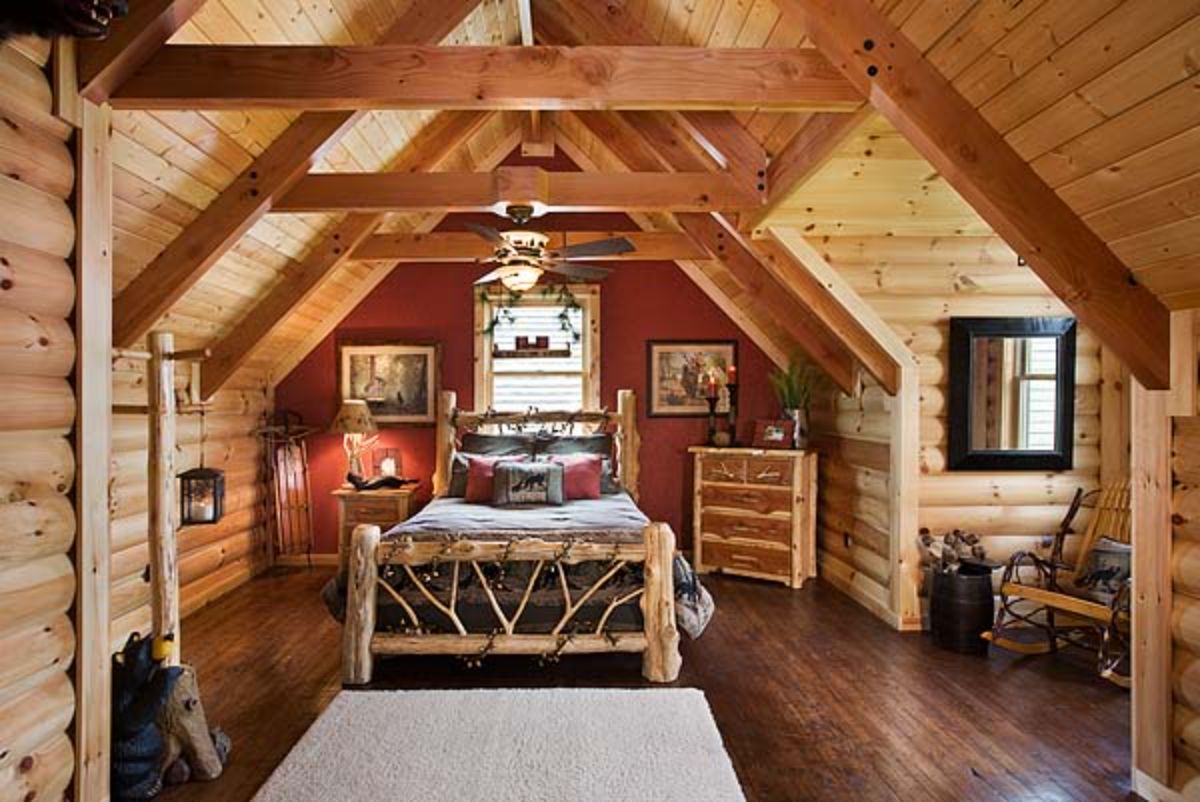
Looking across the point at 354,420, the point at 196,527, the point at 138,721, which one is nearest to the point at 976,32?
the point at 138,721

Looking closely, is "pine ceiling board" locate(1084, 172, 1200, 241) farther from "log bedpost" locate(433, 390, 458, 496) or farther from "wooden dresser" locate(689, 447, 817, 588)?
"log bedpost" locate(433, 390, 458, 496)

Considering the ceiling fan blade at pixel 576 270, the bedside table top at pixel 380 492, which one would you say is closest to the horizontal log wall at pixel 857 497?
the ceiling fan blade at pixel 576 270

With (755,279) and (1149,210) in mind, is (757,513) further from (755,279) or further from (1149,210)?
(1149,210)

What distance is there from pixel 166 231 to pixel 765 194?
3147mm

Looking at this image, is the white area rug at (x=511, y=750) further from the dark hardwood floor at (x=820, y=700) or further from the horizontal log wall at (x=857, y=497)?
the horizontal log wall at (x=857, y=497)

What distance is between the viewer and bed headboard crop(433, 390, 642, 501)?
5.83 m

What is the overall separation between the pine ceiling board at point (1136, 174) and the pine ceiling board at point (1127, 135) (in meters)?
0.02

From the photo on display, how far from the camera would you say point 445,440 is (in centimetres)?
587

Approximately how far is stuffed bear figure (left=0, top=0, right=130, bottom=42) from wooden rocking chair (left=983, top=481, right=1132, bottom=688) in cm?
458

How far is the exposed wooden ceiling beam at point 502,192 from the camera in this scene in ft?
12.6

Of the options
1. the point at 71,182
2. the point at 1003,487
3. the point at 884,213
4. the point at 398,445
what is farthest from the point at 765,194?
the point at 398,445

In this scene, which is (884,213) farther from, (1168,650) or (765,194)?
(1168,650)

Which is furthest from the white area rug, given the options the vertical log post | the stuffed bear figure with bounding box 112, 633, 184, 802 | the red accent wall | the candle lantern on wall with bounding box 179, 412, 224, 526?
the red accent wall

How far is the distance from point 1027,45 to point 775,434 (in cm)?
385
